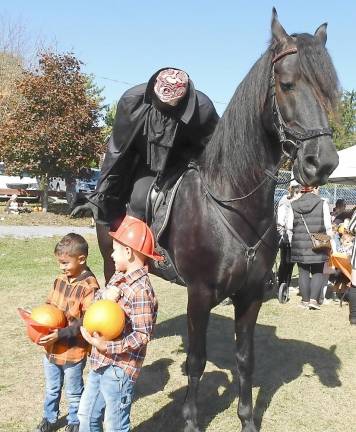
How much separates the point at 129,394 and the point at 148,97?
6.87 feet

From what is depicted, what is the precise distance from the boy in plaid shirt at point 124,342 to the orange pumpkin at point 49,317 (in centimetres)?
32

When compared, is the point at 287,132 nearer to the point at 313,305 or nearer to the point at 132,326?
the point at 132,326

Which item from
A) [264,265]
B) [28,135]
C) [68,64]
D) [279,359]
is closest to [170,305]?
[279,359]

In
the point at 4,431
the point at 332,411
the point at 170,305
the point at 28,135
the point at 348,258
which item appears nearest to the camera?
the point at 4,431

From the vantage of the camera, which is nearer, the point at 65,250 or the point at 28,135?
the point at 65,250

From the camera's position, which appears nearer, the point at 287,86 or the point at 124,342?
the point at 124,342

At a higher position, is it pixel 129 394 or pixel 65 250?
pixel 65 250

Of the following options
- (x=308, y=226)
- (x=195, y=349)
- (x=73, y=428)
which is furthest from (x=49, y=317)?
(x=308, y=226)

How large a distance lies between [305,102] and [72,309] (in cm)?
196

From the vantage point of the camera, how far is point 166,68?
3523mm

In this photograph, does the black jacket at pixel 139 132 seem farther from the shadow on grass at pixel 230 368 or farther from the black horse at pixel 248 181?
the shadow on grass at pixel 230 368

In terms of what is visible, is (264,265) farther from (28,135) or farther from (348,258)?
(28,135)

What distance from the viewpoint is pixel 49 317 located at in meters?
2.94

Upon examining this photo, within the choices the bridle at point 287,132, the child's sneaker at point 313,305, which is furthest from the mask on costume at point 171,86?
the child's sneaker at point 313,305
